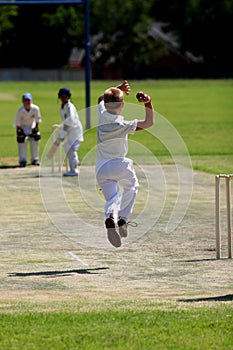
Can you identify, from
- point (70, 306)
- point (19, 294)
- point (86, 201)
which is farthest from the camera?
point (86, 201)

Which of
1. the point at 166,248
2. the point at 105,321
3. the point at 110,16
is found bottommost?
the point at 110,16

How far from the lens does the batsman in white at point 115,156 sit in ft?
38.0

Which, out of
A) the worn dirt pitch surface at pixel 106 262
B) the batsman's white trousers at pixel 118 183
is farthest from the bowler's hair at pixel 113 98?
the worn dirt pitch surface at pixel 106 262

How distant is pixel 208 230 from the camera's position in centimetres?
1395

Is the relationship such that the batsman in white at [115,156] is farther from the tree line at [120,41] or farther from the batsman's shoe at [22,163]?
the tree line at [120,41]

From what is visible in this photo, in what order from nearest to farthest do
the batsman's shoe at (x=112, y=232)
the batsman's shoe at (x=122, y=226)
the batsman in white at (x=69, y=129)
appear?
the batsman's shoe at (x=112, y=232) < the batsman's shoe at (x=122, y=226) < the batsman in white at (x=69, y=129)

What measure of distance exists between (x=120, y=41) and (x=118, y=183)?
99.4 meters

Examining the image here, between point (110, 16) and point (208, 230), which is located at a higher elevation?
point (208, 230)

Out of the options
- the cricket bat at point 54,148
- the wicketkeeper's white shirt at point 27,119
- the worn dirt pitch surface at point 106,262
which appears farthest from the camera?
the wicketkeeper's white shirt at point 27,119

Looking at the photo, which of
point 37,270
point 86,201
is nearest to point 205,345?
point 37,270

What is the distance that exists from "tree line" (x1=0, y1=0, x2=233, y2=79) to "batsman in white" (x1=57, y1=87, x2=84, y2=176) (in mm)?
83534

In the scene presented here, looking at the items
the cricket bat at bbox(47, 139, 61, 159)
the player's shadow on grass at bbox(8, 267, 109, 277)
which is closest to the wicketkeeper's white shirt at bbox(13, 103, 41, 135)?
the cricket bat at bbox(47, 139, 61, 159)

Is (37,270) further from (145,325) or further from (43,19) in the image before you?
(43,19)

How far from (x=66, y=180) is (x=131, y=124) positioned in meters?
9.13
